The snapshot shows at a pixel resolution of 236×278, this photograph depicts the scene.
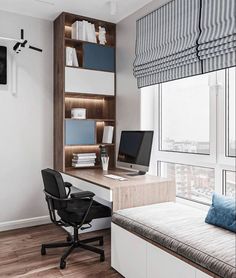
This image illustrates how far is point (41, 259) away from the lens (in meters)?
2.65

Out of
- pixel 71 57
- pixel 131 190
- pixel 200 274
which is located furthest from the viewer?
pixel 71 57

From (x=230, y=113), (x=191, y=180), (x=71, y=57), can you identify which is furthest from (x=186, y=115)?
(x=71, y=57)

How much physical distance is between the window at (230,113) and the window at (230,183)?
17 centimetres

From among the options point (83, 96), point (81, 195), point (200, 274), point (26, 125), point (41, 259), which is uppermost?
point (83, 96)

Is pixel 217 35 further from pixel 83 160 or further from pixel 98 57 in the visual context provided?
pixel 83 160

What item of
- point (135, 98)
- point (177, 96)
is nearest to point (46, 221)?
point (135, 98)

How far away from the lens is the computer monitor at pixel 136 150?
285 cm

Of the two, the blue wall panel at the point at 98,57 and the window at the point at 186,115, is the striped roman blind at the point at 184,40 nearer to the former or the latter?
the window at the point at 186,115

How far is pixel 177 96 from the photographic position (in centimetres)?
297

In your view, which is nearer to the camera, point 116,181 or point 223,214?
point 223,214

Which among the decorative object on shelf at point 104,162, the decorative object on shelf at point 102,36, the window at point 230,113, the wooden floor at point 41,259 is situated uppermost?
the decorative object on shelf at point 102,36

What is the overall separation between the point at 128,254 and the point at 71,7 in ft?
9.23

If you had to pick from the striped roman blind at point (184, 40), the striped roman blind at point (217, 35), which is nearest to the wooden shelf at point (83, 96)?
the striped roman blind at point (184, 40)

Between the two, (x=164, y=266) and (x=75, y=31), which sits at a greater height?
(x=75, y=31)
